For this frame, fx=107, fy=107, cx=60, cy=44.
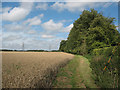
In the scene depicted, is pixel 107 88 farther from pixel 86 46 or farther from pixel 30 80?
pixel 86 46

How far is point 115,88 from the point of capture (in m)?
4.61

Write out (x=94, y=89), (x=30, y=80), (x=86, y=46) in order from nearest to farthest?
1. (x=30, y=80)
2. (x=94, y=89)
3. (x=86, y=46)

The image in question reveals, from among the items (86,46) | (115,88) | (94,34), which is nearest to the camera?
(115,88)

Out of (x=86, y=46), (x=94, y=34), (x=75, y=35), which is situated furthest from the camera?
(x=75, y=35)

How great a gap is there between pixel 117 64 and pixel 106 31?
806 inches

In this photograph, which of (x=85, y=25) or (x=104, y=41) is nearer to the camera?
(x=104, y=41)

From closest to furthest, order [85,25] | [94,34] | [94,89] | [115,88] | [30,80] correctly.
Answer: [30,80] < [115,88] < [94,89] < [94,34] < [85,25]

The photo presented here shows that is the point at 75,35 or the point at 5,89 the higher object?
the point at 75,35

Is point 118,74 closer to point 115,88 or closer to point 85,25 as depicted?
point 115,88

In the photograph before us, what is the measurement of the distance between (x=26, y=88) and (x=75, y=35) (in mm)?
36081

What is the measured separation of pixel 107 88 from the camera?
16.4 feet

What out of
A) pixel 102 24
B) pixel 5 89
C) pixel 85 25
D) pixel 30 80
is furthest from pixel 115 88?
pixel 85 25

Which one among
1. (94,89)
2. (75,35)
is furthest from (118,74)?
(75,35)

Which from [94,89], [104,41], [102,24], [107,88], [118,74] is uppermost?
[102,24]
